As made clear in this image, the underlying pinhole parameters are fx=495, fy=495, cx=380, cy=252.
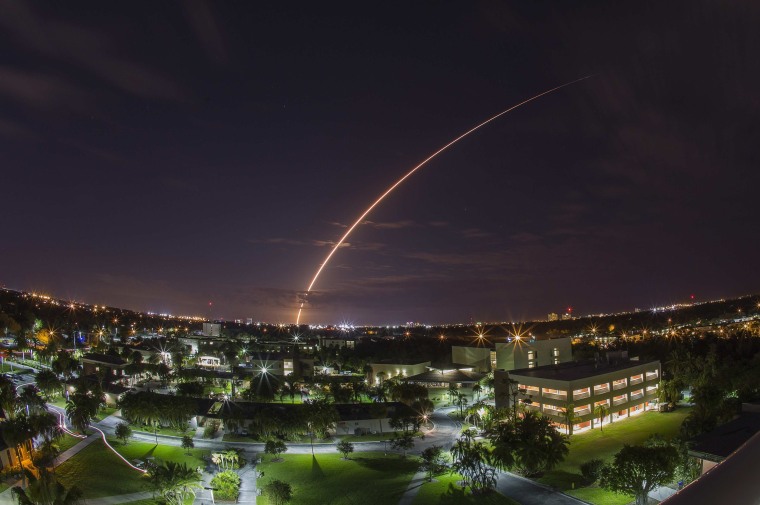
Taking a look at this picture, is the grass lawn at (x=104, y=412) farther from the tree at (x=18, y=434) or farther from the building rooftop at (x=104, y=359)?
the building rooftop at (x=104, y=359)

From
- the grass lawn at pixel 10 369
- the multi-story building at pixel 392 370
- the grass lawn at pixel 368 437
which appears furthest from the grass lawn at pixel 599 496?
the grass lawn at pixel 10 369

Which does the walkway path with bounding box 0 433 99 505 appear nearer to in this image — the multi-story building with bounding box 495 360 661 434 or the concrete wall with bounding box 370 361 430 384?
the multi-story building with bounding box 495 360 661 434

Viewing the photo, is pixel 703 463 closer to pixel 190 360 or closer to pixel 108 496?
pixel 108 496

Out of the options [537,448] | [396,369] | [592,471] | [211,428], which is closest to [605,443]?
[592,471]

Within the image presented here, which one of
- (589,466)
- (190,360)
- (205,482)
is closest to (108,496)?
(205,482)

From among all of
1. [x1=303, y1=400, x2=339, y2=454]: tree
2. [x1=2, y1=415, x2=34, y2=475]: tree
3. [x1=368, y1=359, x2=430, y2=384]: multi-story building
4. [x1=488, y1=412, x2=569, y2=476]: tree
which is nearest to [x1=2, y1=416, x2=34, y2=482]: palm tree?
[x1=2, y1=415, x2=34, y2=475]: tree

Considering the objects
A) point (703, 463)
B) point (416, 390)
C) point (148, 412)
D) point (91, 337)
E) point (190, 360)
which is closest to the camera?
point (703, 463)
